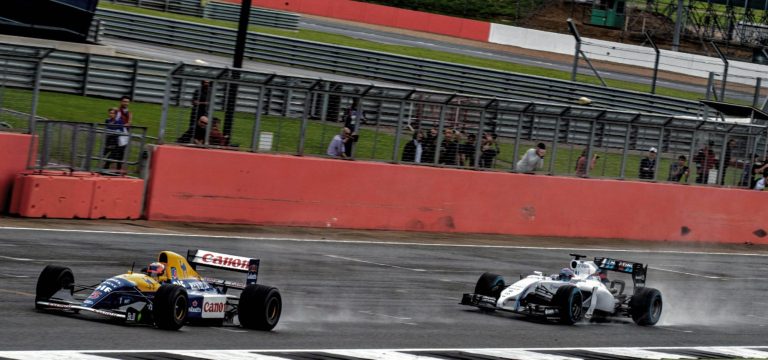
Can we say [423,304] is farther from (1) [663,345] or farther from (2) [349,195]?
(2) [349,195]

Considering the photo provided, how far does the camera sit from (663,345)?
13.6 meters

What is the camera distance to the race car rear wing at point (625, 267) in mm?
15156

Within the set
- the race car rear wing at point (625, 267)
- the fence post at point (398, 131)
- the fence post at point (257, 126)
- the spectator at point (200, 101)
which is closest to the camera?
the race car rear wing at point (625, 267)

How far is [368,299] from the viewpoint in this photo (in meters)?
14.7

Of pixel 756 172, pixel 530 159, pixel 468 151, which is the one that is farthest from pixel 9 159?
pixel 756 172

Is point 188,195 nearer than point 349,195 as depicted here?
Yes

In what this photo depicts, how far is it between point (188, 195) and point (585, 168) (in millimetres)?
9028

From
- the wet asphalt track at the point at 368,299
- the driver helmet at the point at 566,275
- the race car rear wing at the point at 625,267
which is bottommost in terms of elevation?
the wet asphalt track at the point at 368,299

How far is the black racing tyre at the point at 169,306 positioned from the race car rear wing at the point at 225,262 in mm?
1090

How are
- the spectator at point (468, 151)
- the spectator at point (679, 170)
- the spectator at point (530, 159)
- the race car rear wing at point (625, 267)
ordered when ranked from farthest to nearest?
the spectator at point (679, 170)
the spectator at point (530, 159)
the spectator at point (468, 151)
the race car rear wing at point (625, 267)

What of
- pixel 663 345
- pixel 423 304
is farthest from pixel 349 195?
pixel 663 345

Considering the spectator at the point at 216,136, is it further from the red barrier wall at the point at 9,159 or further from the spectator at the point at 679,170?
the spectator at the point at 679,170

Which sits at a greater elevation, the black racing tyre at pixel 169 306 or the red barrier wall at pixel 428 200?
the red barrier wall at pixel 428 200

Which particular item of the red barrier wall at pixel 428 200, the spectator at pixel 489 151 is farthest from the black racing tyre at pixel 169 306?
the spectator at pixel 489 151
